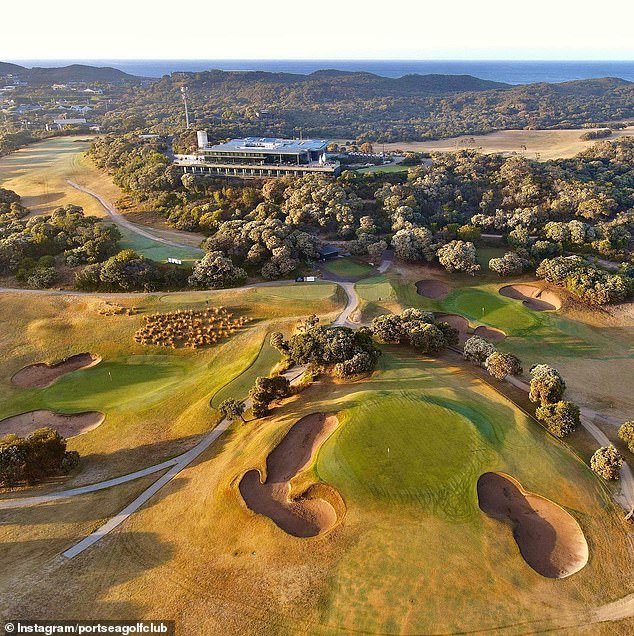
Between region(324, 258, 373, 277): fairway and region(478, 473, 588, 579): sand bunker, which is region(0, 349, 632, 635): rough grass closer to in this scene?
region(478, 473, 588, 579): sand bunker

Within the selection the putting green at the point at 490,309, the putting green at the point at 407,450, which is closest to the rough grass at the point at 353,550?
the putting green at the point at 407,450

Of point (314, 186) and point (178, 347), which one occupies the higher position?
point (314, 186)

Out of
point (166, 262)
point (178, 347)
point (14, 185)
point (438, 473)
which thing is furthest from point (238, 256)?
point (14, 185)

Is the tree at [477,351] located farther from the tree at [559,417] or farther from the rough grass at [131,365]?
the rough grass at [131,365]

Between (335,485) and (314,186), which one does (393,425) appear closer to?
(335,485)

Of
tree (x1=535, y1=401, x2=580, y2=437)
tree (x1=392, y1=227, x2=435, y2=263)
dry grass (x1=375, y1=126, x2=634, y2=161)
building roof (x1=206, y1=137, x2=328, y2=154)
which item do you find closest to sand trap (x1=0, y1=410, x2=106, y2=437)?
tree (x1=535, y1=401, x2=580, y2=437)

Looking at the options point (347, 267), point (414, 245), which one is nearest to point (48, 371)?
point (347, 267)

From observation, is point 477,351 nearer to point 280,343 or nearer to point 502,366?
point 502,366
